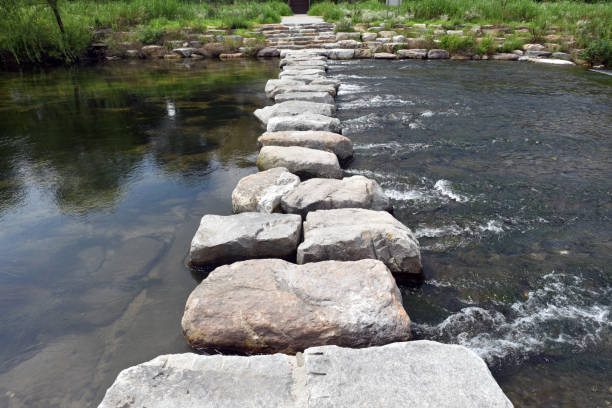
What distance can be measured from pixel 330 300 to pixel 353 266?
0.32 meters

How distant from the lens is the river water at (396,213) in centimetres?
216

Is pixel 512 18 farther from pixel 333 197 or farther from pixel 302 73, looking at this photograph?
pixel 333 197

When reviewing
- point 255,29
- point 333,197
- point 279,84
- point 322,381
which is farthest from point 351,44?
point 322,381

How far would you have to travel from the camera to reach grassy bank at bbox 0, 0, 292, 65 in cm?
1180

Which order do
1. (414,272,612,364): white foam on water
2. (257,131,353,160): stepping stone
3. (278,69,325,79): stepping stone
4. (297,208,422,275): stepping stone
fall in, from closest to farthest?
1. (414,272,612,364): white foam on water
2. (297,208,422,275): stepping stone
3. (257,131,353,160): stepping stone
4. (278,69,325,79): stepping stone

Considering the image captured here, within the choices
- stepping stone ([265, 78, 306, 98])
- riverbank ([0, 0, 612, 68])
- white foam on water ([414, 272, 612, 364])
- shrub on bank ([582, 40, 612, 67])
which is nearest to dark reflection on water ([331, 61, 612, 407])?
white foam on water ([414, 272, 612, 364])

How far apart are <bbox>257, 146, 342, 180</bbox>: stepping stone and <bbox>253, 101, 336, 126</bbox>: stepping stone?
1505 millimetres

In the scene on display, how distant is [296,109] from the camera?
18.4ft

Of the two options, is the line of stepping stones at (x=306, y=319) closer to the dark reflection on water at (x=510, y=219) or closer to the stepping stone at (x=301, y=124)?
the dark reflection on water at (x=510, y=219)

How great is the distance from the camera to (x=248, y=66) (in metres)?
11.7

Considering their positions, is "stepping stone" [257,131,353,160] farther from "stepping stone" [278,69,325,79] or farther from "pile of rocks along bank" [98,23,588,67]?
"pile of rocks along bank" [98,23,588,67]

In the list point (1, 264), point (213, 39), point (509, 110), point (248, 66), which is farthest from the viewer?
point (213, 39)

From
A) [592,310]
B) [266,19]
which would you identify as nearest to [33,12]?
[266,19]

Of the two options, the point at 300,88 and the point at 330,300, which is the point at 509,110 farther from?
the point at 330,300
